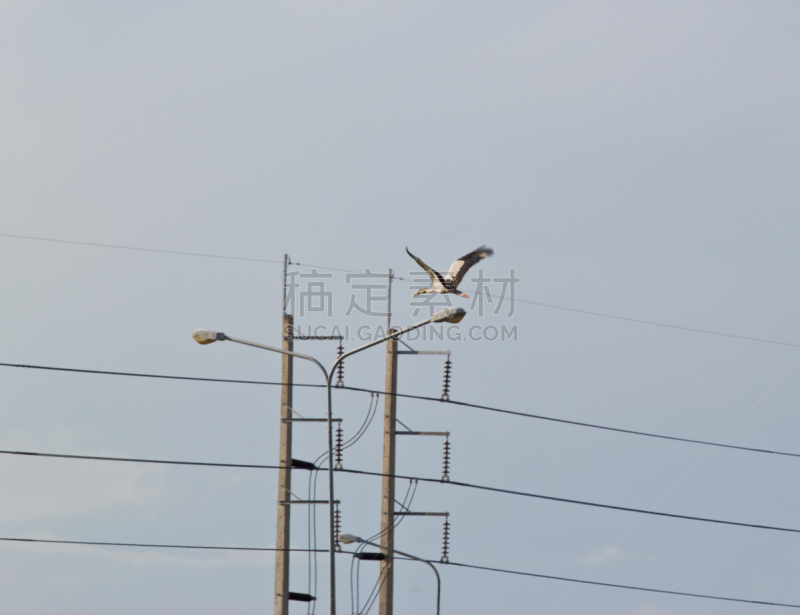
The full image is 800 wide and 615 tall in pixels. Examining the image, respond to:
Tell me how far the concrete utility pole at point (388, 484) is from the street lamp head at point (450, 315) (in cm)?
820

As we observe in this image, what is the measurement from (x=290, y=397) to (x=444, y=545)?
5484 millimetres

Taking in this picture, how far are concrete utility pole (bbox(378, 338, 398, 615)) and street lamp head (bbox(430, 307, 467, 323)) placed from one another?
26.9 feet

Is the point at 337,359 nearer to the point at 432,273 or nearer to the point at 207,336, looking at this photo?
the point at 207,336

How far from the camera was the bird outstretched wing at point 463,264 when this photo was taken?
2759cm

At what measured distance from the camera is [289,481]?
84.8 feet

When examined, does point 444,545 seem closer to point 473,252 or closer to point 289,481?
point 289,481

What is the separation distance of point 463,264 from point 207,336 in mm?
8310

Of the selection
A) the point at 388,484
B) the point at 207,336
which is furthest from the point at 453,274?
the point at 207,336

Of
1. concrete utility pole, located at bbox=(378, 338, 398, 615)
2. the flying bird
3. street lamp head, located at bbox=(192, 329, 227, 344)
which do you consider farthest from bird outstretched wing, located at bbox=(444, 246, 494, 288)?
street lamp head, located at bbox=(192, 329, 227, 344)

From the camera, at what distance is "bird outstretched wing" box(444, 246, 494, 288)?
27.6 meters

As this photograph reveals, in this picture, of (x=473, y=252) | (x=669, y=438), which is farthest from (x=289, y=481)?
(x=669, y=438)

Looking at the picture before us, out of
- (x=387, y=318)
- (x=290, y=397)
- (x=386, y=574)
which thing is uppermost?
(x=387, y=318)

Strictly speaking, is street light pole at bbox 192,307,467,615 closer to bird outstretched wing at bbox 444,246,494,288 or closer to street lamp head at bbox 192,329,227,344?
street lamp head at bbox 192,329,227,344

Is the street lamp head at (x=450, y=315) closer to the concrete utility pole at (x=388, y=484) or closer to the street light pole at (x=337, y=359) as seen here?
the street light pole at (x=337, y=359)
